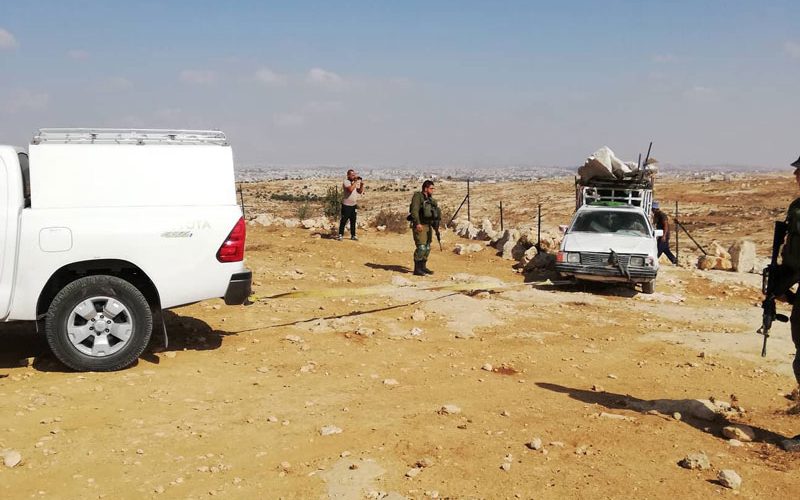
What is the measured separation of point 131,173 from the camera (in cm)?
652

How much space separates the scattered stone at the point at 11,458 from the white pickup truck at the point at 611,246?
9.60 metres

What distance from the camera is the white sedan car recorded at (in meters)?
11.9

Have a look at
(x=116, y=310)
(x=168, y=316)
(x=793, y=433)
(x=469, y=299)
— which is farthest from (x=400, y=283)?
(x=793, y=433)

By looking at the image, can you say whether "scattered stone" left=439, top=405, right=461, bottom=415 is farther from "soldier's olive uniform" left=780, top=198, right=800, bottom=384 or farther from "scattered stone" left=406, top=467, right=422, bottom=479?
"soldier's olive uniform" left=780, top=198, right=800, bottom=384

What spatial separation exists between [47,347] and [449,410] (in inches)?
174

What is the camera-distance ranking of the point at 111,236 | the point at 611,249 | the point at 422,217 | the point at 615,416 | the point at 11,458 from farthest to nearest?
the point at 422,217, the point at 611,249, the point at 111,236, the point at 615,416, the point at 11,458

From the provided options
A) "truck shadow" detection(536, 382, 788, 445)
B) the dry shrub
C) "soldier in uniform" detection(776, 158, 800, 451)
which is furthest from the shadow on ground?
"soldier in uniform" detection(776, 158, 800, 451)

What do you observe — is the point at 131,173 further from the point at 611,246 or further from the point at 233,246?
the point at 611,246

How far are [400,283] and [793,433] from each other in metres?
7.84

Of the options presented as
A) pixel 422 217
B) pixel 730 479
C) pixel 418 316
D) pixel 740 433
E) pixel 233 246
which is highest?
pixel 233 246

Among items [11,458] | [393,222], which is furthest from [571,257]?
[393,222]

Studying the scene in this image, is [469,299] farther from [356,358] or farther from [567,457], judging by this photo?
[567,457]

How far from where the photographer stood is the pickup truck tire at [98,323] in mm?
6176

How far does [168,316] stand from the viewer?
8.69 metres
